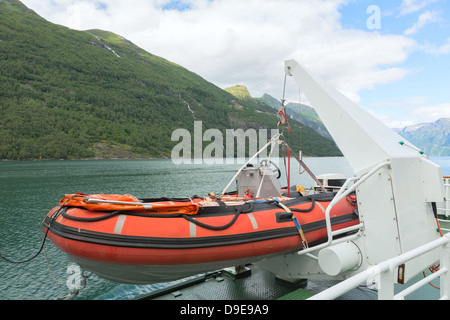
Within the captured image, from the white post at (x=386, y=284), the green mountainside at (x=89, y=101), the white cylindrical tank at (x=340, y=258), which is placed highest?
the green mountainside at (x=89, y=101)

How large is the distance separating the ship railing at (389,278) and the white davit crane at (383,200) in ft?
2.88

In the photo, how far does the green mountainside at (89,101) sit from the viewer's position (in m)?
73.4

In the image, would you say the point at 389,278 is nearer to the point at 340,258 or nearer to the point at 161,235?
the point at 340,258

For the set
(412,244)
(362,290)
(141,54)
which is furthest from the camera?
(141,54)

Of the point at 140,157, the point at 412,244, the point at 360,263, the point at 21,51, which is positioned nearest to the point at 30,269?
the point at 360,263

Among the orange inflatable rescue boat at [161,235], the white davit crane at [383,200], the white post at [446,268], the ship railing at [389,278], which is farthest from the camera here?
the white davit crane at [383,200]

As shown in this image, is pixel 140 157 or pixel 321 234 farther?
pixel 140 157

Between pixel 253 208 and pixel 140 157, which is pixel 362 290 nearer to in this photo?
pixel 253 208

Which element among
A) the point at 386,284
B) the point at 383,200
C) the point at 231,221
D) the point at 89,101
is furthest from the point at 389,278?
the point at 89,101

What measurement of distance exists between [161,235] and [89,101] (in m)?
117

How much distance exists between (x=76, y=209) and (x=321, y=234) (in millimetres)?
3554

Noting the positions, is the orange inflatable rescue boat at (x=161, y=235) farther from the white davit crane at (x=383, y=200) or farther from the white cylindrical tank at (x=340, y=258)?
the white davit crane at (x=383, y=200)

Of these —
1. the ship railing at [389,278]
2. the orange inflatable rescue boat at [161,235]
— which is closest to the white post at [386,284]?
the ship railing at [389,278]

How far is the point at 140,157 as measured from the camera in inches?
3250
